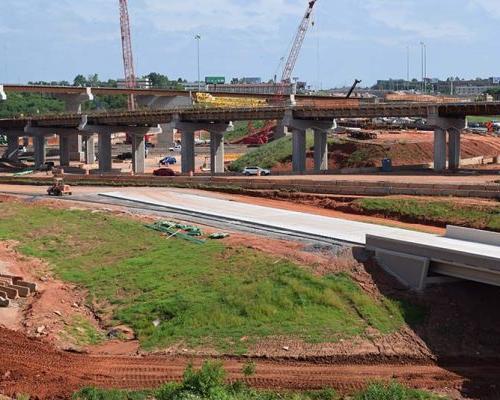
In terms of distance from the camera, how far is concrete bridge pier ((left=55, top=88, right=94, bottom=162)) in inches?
5827

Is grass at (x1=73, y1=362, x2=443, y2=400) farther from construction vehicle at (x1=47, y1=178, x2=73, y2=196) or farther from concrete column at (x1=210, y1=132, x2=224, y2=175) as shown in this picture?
concrete column at (x1=210, y1=132, x2=224, y2=175)

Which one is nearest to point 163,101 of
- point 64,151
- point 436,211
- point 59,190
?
point 64,151

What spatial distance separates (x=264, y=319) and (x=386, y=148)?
6576cm

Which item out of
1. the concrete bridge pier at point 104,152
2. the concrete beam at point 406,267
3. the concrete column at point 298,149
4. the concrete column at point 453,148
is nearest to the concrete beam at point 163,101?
the concrete bridge pier at point 104,152

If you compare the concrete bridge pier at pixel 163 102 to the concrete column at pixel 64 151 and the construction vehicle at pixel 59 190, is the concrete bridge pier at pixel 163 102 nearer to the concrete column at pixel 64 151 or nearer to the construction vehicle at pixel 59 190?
the concrete column at pixel 64 151

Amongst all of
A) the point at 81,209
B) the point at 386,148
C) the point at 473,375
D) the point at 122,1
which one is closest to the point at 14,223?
the point at 81,209

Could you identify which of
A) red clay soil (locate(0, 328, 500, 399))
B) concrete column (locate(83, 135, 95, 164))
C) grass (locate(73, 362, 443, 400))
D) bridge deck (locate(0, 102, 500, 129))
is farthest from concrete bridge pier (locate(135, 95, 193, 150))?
grass (locate(73, 362, 443, 400))

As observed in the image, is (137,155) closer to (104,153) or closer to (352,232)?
(104,153)

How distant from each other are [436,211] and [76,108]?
120 metres

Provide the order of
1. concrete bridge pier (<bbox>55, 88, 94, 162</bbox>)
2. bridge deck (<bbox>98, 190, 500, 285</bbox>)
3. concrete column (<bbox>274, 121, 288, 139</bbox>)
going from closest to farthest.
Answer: bridge deck (<bbox>98, 190, 500, 285</bbox>) → concrete column (<bbox>274, 121, 288, 139</bbox>) → concrete bridge pier (<bbox>55, 88, 94, 162</bbox>)

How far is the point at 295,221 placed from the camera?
5038cm

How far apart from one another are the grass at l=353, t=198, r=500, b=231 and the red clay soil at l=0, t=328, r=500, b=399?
2071 cm

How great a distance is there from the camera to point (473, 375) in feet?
96.5

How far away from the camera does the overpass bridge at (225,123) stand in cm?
7888
